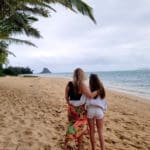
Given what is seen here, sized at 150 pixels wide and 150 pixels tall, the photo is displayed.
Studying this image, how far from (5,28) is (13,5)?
6.30 m

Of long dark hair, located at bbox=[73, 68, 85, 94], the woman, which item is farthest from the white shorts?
long dark hair, located at bbox=[73, 68, 85, 94]

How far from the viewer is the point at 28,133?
711cm

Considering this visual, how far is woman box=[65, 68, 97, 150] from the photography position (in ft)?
18.6

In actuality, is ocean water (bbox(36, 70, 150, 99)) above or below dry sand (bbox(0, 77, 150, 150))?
below

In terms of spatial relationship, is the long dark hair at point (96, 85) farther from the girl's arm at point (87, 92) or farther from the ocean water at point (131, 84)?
the ocean water at point (131, 84)

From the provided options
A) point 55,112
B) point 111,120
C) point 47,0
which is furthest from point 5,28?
point 111,120

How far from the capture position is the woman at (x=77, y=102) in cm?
568

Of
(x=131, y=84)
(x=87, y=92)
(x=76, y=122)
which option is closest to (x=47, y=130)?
(x=76, y=122)

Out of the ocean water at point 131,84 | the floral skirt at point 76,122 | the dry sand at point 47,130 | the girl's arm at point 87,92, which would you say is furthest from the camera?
the ocean water at point 131,84

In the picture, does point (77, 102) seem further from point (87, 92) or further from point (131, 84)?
point (131, 84)

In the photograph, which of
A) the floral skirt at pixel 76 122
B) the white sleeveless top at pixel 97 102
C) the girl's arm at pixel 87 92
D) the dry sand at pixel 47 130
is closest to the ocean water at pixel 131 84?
the dry sand at pixel 47 130

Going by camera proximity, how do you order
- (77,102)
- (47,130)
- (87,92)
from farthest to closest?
(47,130) < (77,102) < (87,92)

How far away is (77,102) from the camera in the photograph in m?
5.80

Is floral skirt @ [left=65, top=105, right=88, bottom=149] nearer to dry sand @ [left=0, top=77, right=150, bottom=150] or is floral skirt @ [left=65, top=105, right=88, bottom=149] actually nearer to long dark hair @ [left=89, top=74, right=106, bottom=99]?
long dark hair @ [left=89, top=74, right=106, bottom=99]
